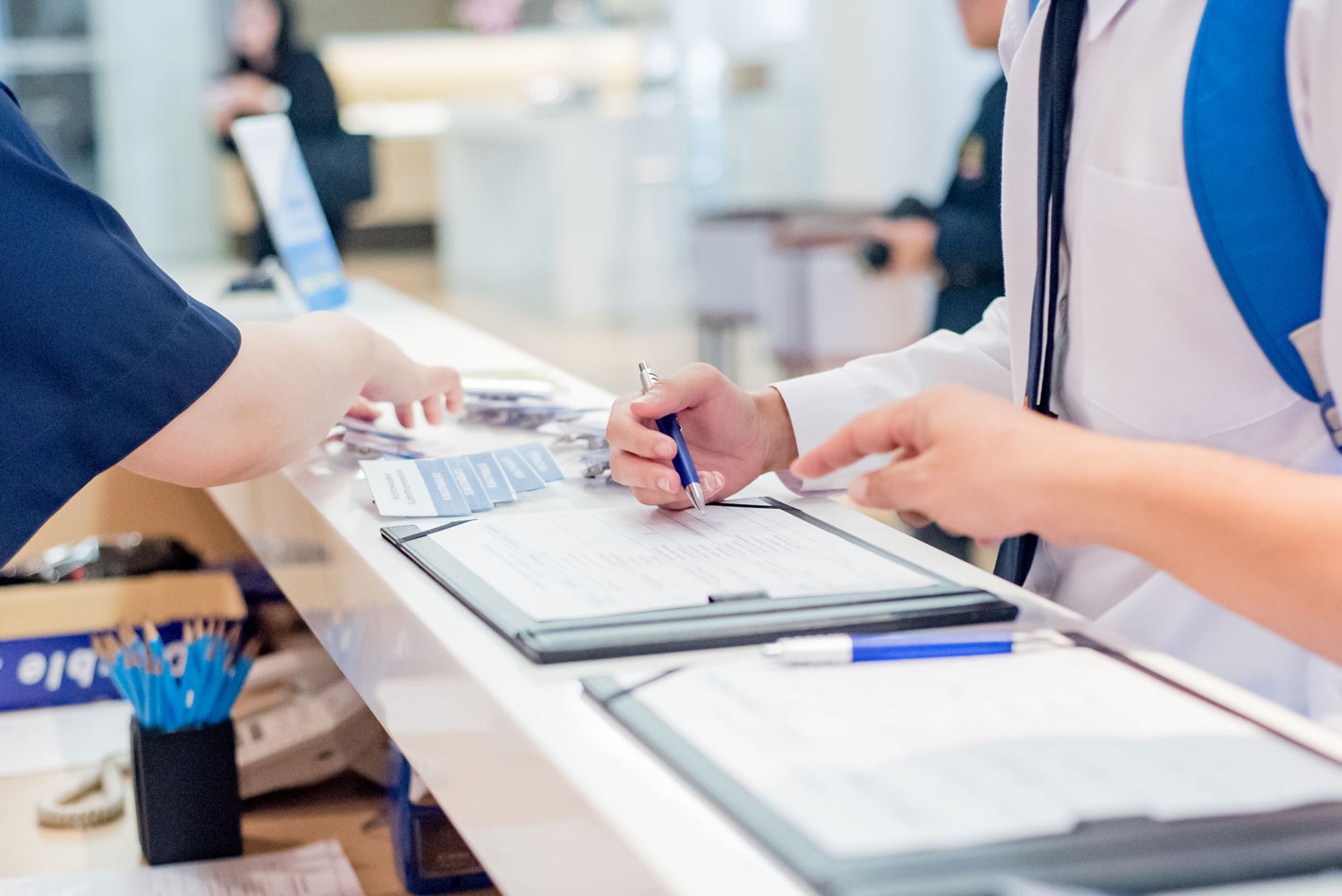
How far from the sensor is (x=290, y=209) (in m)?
1.85

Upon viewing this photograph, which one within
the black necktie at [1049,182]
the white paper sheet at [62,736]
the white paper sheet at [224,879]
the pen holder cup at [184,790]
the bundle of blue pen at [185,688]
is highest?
the black necktie at [1049,182]

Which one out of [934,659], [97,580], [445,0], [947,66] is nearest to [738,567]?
[934,659]

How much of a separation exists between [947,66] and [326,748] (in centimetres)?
486

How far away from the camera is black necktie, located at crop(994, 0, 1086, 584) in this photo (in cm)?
83

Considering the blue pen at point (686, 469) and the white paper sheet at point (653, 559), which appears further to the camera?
the blue pen at point (686, 469)

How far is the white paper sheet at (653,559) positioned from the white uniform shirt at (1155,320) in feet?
0.57

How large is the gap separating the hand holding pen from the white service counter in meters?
0.04

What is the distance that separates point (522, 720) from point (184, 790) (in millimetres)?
625

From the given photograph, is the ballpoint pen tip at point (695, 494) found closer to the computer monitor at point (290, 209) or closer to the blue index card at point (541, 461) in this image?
the blue index card at point (541, 461)

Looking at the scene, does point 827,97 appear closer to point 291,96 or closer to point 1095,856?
point 291,96

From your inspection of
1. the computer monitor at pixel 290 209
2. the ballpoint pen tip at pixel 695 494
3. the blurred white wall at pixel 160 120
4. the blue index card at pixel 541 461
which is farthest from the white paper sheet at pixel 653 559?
the blurred white wall at pixel 160 120

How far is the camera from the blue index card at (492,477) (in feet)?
2.93

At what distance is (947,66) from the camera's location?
5523 millimetres

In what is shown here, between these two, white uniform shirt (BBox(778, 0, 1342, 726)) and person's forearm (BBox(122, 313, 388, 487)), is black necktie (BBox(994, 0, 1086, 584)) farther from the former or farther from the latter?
person's forearm (BBox(122, 313, 388, 487))
